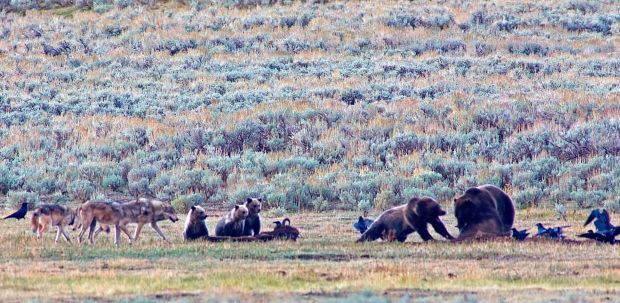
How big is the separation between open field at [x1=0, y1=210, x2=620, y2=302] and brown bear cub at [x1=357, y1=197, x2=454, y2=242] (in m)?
0.39

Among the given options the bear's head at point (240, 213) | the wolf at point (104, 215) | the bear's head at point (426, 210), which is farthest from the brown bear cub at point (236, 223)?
the bear's head at point (426, 210)

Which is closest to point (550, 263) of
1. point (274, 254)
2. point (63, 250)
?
point (274, 254)

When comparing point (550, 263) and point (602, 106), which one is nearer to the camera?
point (550, 263)

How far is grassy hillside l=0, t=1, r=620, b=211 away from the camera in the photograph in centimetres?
2681

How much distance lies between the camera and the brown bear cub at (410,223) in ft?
61.1

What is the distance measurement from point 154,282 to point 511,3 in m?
41.0

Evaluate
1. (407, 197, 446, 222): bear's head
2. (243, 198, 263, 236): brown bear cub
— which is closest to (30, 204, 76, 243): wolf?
(243, 198, 263, 236): brown bear cub

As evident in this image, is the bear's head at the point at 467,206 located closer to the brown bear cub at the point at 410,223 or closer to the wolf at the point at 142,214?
the brown bear cub at the point at 410,223

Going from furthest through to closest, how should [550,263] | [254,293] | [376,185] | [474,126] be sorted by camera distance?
[474,126]
[376,185]
[550,263]
[254,293]

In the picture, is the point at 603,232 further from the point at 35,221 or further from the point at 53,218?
the point at 35,221

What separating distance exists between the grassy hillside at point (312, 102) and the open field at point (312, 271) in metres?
6.71

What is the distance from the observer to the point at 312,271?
1495 centimetres

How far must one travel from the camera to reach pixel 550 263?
15758mm

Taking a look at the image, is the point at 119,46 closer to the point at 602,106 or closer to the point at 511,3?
the point at 511,3
